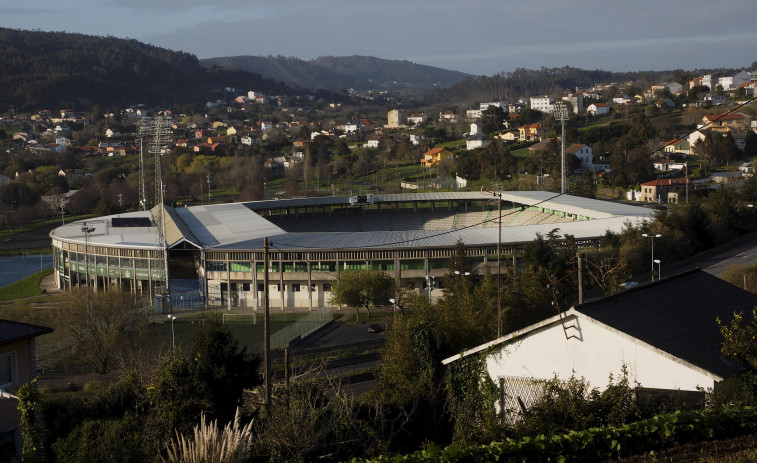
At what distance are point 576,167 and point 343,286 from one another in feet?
111

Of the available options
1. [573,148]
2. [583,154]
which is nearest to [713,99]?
[583,154]

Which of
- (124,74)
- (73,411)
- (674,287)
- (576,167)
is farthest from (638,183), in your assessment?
(124,74)

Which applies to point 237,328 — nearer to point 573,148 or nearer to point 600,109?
point 573,148

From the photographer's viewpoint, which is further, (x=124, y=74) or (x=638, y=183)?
(x=124, y=74)

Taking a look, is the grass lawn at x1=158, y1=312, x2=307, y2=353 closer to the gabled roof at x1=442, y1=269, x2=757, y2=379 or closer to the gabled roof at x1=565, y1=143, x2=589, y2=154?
the gabled roof at x1=442, y1=269, x2=757, y2=379

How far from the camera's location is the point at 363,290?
25.5m

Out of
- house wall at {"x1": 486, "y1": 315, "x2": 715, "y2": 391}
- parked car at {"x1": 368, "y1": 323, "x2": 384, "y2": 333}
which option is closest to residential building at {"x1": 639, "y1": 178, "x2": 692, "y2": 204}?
parked car at {"x1": 368, "y1": 323, "x2": 384, "y2": 333}

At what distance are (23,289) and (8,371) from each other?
25082 millimetres

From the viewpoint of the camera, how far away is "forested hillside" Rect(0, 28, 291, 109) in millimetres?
128125

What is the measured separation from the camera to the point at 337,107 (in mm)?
163375

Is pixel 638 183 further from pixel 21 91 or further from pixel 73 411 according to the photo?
pixel 21 91

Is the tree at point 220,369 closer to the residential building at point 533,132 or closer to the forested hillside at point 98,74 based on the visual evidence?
the residential building at point 533,132

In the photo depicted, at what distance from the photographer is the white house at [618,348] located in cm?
890

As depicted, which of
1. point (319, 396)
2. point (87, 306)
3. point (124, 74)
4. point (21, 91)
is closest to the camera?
point (319, 396)
